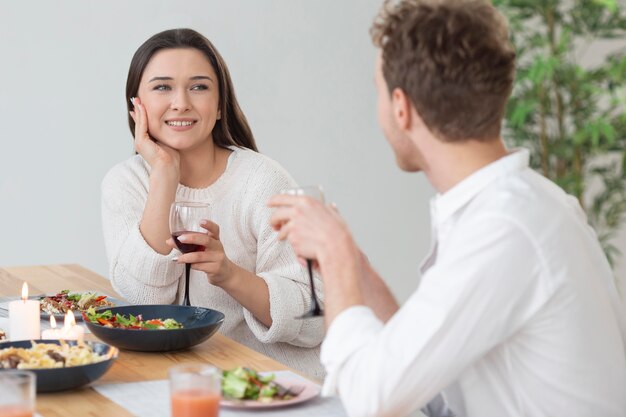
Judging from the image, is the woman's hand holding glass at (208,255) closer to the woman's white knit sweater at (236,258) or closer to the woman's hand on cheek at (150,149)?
the woman's white knit sweater at (236,258)

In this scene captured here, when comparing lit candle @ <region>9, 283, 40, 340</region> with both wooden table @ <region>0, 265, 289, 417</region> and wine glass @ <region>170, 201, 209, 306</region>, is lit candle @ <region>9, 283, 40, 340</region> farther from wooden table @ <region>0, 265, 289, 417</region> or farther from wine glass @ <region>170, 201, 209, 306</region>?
wine glass @ <region>170, 201, 209, 306</region>

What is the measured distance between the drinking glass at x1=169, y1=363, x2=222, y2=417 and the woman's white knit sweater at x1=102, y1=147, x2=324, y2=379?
1132 mm

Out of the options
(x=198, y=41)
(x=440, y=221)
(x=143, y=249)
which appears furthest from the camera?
(x=198, y=41)

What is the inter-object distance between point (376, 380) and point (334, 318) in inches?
6.3

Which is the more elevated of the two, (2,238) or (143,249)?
(143,249)

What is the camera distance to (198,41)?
2979mm

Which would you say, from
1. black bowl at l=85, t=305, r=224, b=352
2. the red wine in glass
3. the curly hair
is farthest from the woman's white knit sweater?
the curly hair

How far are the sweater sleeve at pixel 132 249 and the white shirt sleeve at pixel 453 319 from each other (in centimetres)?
126

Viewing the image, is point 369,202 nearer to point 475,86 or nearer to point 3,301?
point 3,301

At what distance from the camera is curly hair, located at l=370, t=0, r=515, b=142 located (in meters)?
1.59

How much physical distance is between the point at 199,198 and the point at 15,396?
1.55m

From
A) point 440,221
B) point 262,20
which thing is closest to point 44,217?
point 262,20

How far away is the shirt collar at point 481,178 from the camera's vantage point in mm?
1647

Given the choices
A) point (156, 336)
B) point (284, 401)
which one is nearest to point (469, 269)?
point (284, 401)
